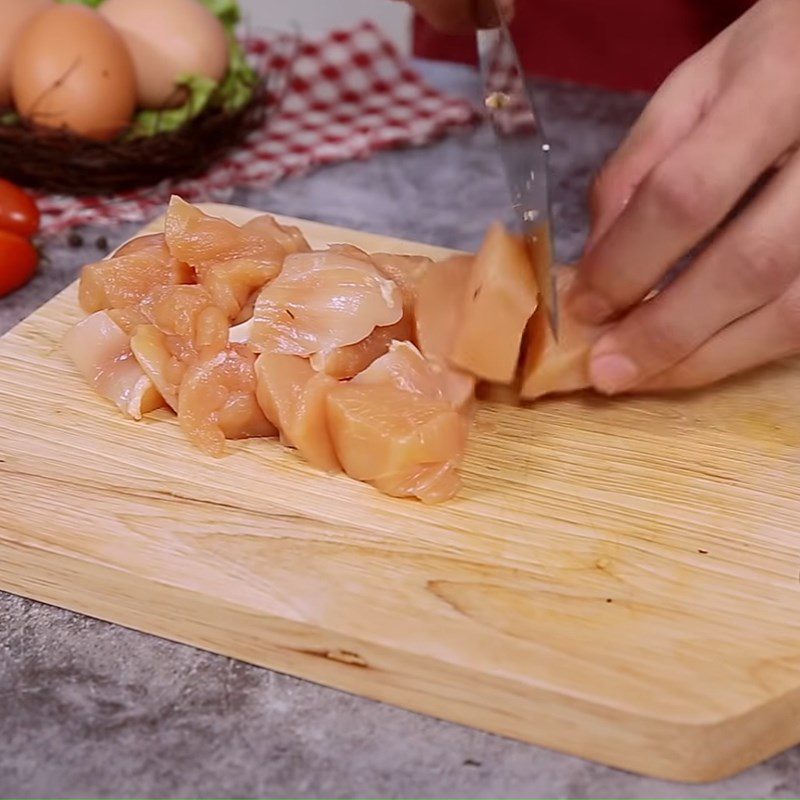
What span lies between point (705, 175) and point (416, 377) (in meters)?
0.54

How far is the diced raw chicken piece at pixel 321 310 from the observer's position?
6.32 ft

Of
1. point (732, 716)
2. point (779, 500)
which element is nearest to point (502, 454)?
point (779, 500)

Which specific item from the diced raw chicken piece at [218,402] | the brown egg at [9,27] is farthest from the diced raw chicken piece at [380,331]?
the brown egg at [9,27]

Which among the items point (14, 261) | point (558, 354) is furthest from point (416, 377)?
point (14, 261)

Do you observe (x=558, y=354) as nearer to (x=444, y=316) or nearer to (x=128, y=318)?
(x=444, y=316)

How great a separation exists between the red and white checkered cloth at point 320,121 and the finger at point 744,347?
4.71 feet

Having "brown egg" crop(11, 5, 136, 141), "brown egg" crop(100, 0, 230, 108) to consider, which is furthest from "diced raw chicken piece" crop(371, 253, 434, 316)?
"brown egg" crop(100, 0, 230, 108)

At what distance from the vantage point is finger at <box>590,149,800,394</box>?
1.71 m

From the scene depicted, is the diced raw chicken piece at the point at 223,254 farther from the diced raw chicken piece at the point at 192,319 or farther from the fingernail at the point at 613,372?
the fingernail at the point at 613,372

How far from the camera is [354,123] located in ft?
11.0

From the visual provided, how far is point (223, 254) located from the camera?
2.04 metres

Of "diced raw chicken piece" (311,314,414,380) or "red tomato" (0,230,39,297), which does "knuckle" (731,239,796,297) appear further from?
"red tomato" (0,230,39,297)

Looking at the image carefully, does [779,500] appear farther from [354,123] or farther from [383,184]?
[354,123]

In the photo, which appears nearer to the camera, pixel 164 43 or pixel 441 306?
pixel 441 306
